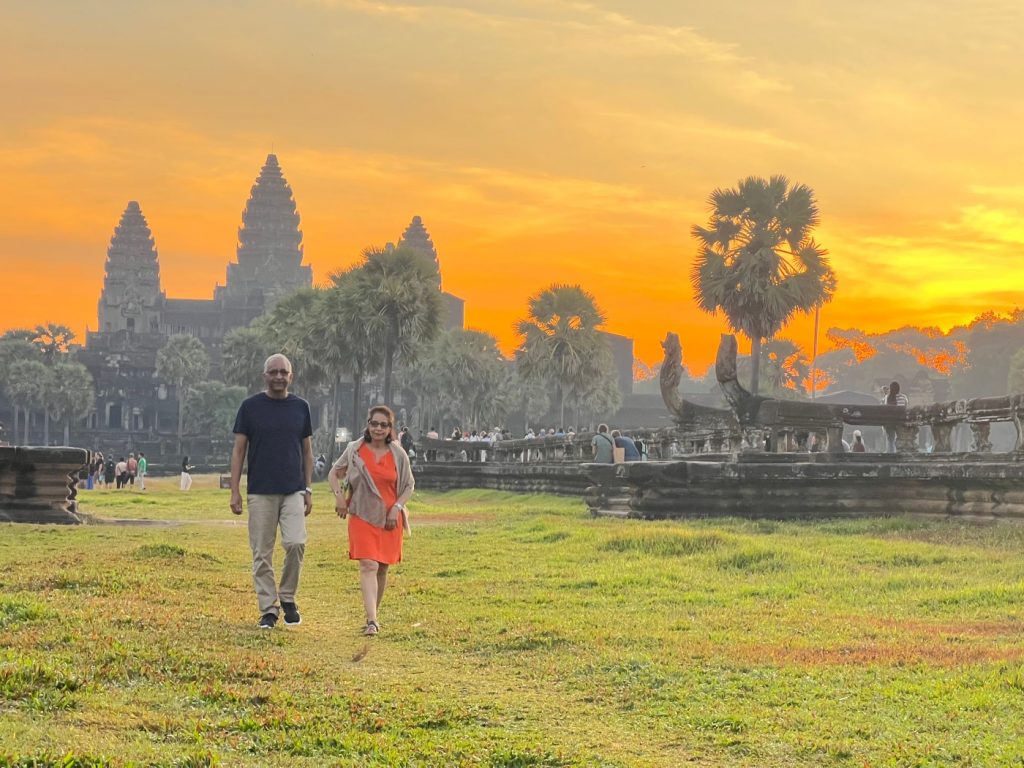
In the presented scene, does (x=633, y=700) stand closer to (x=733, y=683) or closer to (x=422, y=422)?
(x=733, y=683)

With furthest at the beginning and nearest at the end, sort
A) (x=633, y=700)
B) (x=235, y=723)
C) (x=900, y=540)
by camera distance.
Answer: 1. (x=900, y=540)
2. (x=633, y=700)
3. (x=235, y=723)

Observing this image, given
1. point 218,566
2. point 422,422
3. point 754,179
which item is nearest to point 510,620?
point 218,566

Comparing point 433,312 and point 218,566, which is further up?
point 433,312

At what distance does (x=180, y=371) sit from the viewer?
13900 centimetres

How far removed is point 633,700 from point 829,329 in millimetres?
196668

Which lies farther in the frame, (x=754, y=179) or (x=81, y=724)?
(x=754, y=179)

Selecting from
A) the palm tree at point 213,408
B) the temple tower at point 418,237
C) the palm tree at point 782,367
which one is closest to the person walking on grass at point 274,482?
the palm tree at point 782,367

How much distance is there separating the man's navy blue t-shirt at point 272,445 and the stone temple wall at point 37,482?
1015cm

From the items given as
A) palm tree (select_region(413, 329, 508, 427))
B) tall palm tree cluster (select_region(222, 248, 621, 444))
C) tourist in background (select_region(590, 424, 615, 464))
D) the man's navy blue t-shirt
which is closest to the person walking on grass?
the man's navy blue t-shirt

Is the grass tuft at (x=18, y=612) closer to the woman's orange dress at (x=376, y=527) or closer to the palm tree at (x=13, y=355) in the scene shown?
A: the woman's orange dress at (x=376, y=527)

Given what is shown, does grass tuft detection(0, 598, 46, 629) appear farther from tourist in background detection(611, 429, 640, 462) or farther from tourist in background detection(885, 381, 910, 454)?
tourist in background detection(611, 429, 640, 462)

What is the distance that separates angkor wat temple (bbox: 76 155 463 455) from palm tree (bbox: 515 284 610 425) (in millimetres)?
62851

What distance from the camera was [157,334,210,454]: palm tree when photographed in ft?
456

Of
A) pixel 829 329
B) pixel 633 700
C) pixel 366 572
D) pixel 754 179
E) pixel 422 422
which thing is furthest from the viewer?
pixel 829 329
